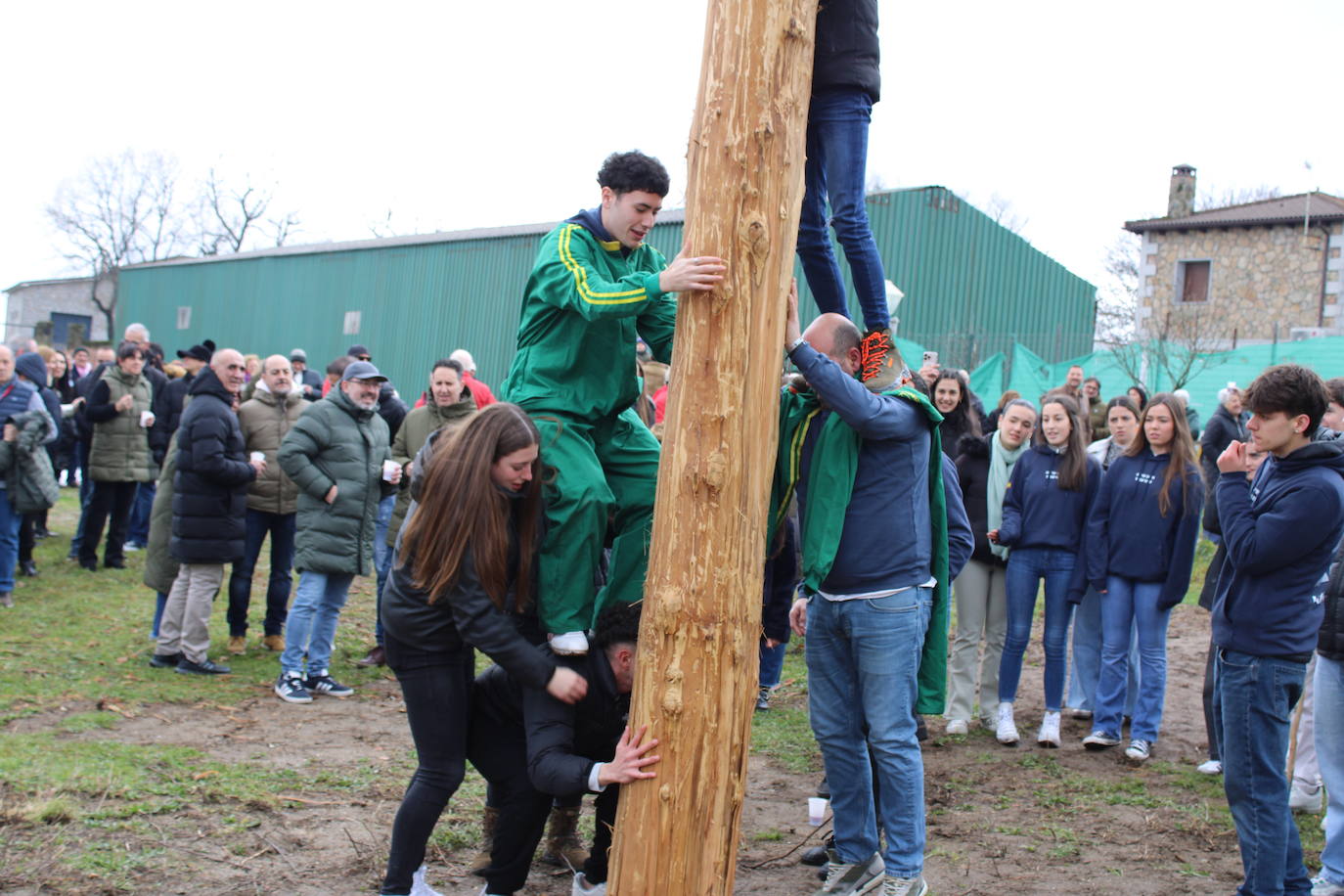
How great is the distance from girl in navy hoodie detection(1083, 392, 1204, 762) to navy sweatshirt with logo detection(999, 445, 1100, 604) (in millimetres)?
128

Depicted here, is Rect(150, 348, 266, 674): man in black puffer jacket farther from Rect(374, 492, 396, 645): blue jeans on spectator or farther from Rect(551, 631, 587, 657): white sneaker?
Rect(551, 631, 587, 657): white sneaker

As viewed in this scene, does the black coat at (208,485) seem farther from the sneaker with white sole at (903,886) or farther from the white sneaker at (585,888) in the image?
the sneaker with white sole at (903,886)

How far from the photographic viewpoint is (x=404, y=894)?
4141 millimetres

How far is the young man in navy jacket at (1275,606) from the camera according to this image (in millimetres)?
4211

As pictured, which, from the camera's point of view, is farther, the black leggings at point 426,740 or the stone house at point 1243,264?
the stone house at point 1243,264

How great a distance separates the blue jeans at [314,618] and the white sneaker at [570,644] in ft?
13.3

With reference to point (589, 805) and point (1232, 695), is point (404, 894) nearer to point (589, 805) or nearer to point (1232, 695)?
point (589, 805)

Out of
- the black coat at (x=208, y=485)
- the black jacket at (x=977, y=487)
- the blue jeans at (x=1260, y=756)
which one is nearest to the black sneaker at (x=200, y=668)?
the black coat at (x=208, y=485)

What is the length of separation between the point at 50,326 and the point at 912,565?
166 feet

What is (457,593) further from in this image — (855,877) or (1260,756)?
(1260,756)

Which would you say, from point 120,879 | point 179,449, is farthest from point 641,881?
point 179,449

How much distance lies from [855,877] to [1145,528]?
10.8 feet

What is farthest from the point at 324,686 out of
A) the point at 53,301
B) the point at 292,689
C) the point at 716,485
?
the point at 53,301

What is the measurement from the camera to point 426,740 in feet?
13.4
